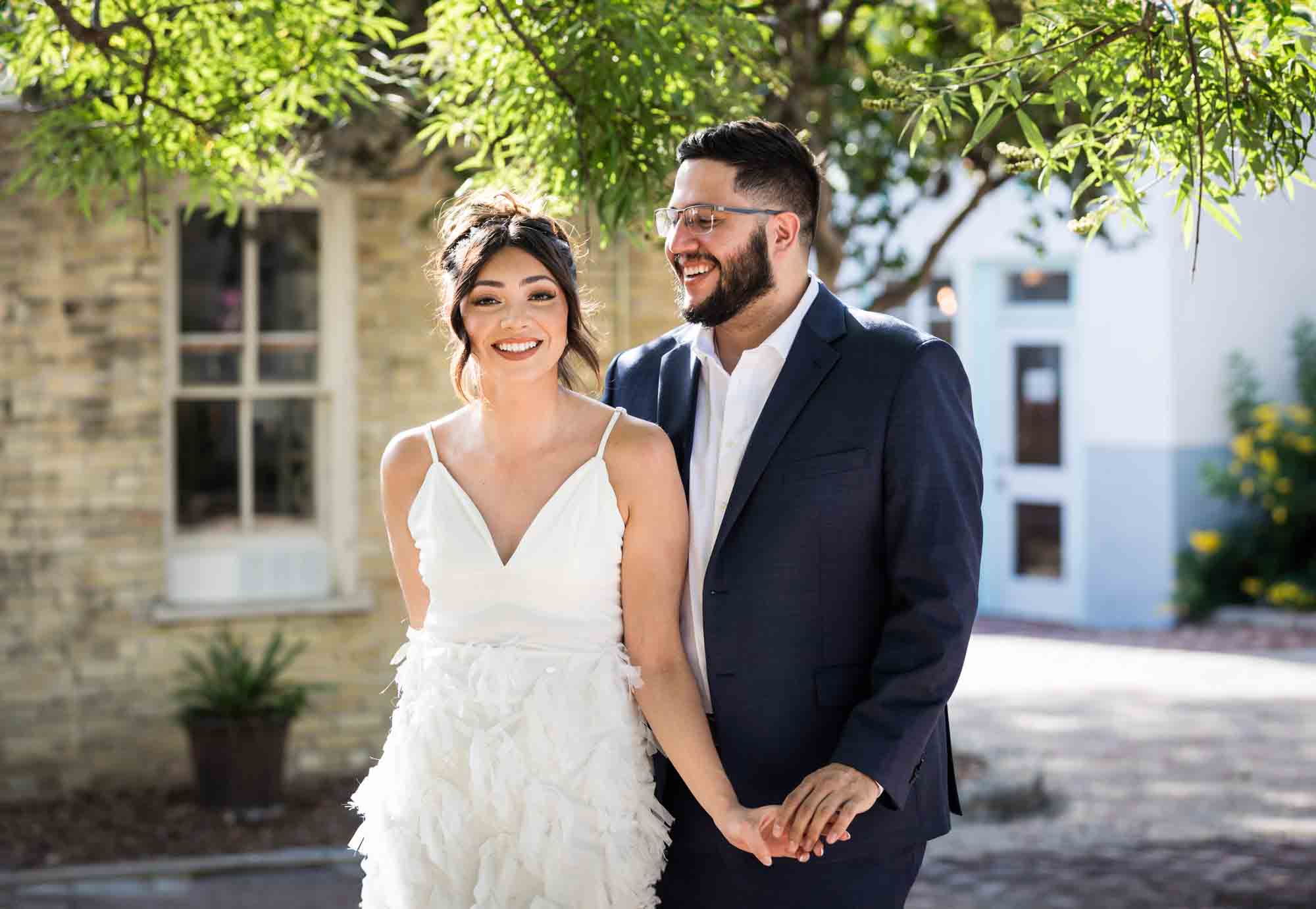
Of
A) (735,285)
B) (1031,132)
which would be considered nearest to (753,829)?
Result: (735,285)

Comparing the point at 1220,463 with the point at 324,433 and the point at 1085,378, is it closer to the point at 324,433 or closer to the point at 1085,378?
the point at 1085,378

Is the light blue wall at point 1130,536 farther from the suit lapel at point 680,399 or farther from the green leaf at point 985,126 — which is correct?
the green leaf at point 985,126

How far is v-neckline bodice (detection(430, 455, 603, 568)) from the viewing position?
293 cm

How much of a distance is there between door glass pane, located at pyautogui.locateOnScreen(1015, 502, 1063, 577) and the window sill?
25.4ft

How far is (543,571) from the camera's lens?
9.59 ft

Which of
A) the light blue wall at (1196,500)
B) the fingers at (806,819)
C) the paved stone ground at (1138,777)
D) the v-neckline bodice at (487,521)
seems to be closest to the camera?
the fingers at (806,819)

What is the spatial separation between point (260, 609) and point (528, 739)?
4.88m

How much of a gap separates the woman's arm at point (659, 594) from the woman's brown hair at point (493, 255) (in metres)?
0.24

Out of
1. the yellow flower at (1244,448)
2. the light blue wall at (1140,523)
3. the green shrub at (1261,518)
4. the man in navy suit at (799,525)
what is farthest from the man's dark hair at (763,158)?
the yellow flower at (1244,448)

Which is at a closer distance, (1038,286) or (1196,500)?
(1196,500)

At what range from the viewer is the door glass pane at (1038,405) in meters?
13.9

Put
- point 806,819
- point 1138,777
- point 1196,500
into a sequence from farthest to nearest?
point 1196,500
point 1138,777
point 806,819

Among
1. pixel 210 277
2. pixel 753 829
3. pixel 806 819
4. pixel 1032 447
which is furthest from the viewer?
pixel 1032 447

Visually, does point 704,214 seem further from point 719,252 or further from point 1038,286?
point 1038,286
